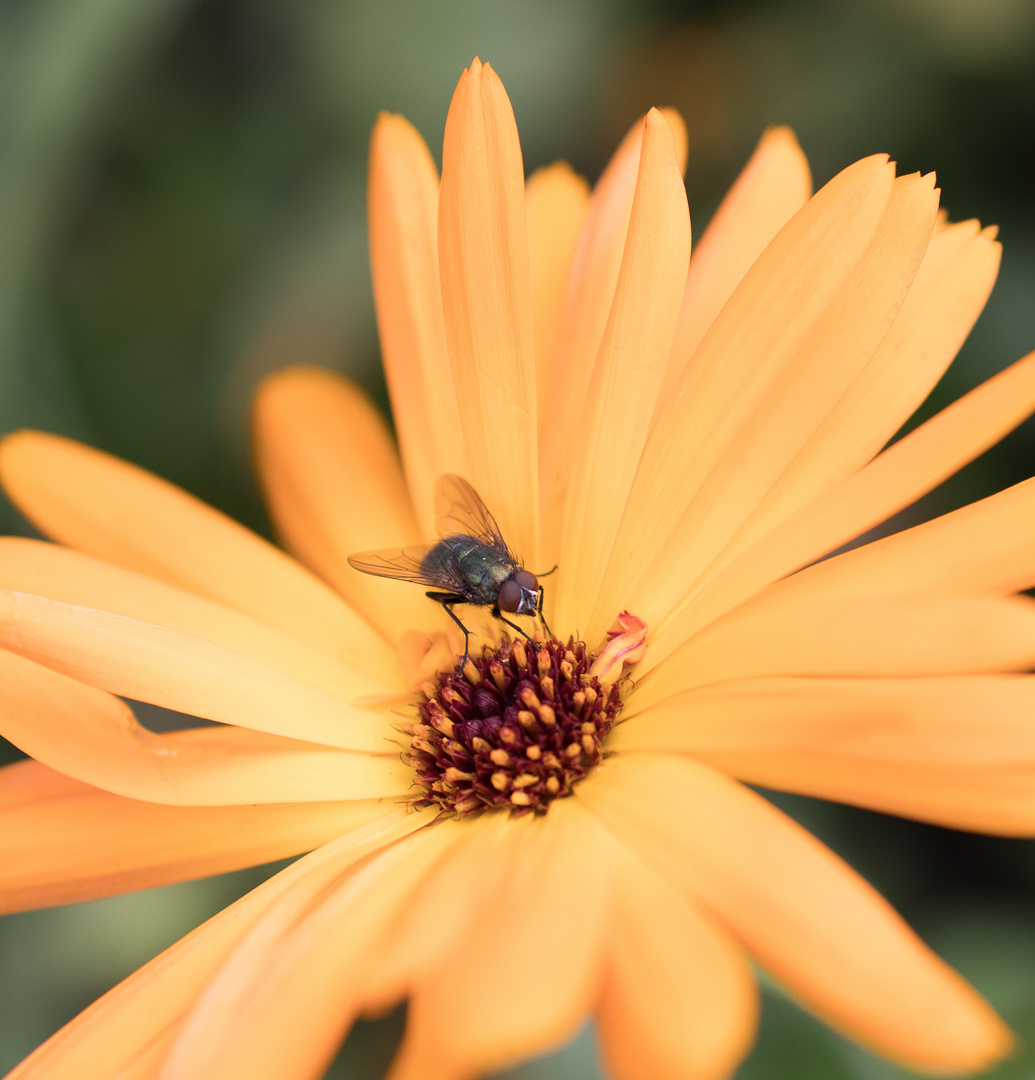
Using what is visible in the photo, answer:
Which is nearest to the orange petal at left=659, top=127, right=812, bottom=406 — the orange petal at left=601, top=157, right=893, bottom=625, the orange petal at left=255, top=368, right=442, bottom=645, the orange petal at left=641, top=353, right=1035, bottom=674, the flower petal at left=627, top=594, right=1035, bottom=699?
the orange petal at left=601, top=157, right=893, bottom=625

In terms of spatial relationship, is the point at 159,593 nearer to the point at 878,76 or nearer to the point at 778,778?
the point at 778,778

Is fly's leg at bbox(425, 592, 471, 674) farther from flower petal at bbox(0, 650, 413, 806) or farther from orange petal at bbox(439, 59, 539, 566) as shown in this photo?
flower petal at bbox(0, 650, 413, 806)

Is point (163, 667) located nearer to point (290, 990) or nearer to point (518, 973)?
point (290, 990)

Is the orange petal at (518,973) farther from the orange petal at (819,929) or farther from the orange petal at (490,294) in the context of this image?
the orange petal at (490,294)

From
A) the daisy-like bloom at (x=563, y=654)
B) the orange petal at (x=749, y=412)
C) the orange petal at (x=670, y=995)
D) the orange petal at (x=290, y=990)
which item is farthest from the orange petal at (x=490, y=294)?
the orange petal at (x=670, y=995)

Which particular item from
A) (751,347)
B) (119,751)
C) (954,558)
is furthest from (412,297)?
(954,558)

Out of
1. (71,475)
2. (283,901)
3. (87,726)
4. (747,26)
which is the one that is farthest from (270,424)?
(747,26)
